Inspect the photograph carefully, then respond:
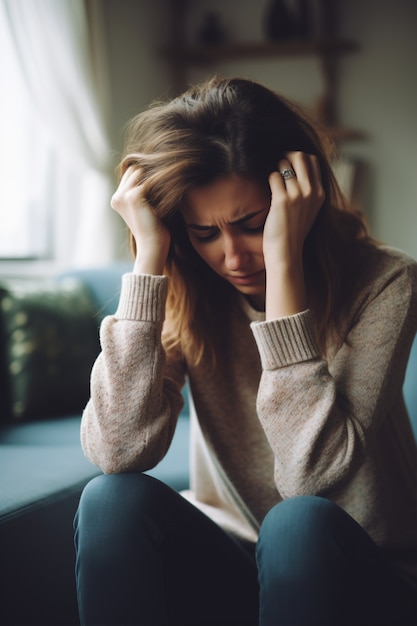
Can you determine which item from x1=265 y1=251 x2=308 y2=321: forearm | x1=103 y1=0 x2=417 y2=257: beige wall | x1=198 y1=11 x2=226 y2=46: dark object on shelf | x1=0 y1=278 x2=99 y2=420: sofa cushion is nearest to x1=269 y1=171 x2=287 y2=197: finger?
x1=265 y1=251 x2=308 y2=321: forearm

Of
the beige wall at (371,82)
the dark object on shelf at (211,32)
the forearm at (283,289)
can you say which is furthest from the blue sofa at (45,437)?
the dark object on shelf at (211,32)

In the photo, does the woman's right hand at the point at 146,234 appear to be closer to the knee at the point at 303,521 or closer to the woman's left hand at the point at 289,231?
the woman's left hand at the point at 289,231

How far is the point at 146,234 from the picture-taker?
3.84 feet

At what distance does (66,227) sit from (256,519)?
86.2 inches

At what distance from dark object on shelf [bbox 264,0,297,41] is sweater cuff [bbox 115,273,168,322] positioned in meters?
3.16

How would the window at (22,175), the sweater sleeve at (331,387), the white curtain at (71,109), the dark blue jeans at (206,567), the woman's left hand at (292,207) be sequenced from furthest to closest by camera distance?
the window at (22,175) < the white curtain at (71,109) < the woman's left hand at (292,207) < the sweater sleeve at (331,387) < the dark blue jeans at (206,567)

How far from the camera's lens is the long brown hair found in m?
1.10

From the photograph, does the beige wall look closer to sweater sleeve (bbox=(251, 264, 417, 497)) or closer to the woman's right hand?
the woman's right hand

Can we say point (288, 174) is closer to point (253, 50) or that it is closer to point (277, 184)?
point (277, 184)

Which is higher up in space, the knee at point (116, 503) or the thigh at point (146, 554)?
the knee at point (116, 503)

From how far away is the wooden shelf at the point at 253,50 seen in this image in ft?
12.7

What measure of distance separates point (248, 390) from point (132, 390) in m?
0.25

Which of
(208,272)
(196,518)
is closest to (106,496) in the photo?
(196,518)

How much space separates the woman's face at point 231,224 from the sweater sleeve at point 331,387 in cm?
13
